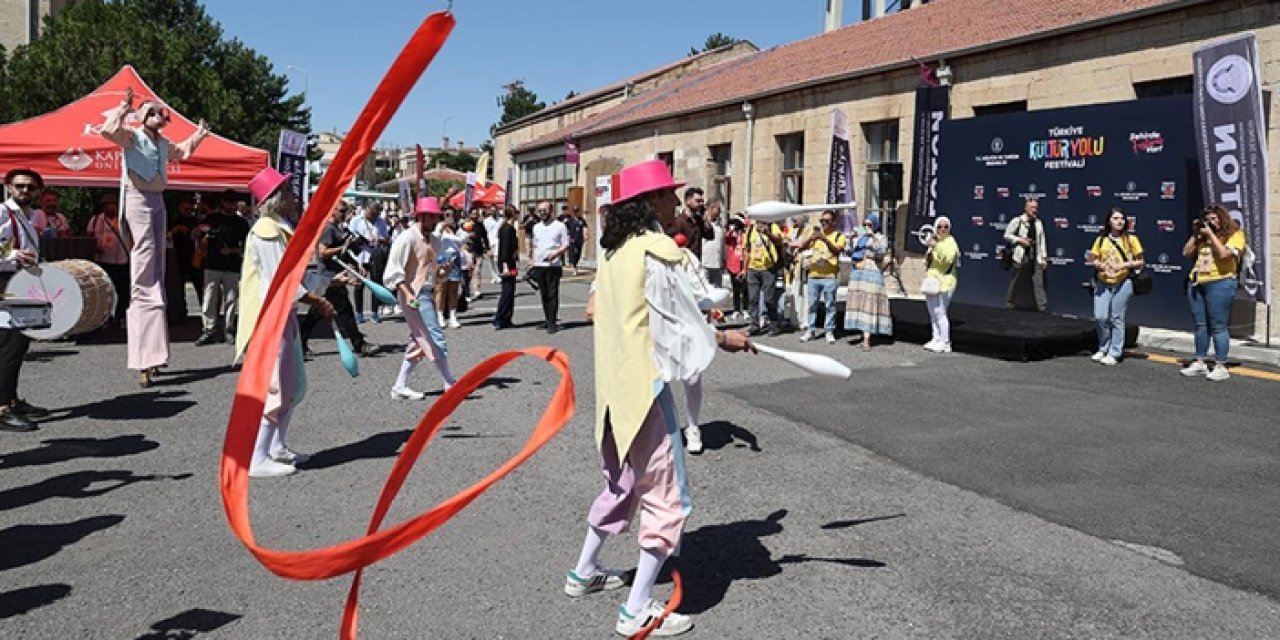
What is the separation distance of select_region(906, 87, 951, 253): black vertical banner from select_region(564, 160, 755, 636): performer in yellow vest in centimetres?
1516

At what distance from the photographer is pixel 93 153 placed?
11.5 m


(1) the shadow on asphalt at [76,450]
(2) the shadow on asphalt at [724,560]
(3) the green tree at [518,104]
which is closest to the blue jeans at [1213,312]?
(2) the shadow on asphalt at [724,560]

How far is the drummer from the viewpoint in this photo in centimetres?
671

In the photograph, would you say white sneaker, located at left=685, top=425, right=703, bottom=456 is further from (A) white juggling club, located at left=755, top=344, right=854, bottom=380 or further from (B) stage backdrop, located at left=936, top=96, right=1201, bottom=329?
(B) stage backdrop, located at left=936, top=96, right=1201, bottom=329

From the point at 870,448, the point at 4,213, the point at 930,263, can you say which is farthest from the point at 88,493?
the point at 930,263

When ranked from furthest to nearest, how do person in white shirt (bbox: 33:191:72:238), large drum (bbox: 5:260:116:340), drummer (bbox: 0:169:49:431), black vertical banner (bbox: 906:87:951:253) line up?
black vertical banner (bbox: 906:87:951:253)
person in white shirt (bbox: 33:191:72:238)
large drum (bbox: 5:260:116:340)
drummer (bbox: 0:169:49:431)

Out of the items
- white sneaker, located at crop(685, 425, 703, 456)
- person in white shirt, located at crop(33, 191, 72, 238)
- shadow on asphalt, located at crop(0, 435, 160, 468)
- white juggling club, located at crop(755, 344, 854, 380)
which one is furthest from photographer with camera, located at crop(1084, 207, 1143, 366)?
person in white shirt, located at crop(33, 191, 72, 238)

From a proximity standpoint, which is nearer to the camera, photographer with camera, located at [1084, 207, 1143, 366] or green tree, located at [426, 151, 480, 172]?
photographer with camera, located at [1084, 207, 1143, 366]

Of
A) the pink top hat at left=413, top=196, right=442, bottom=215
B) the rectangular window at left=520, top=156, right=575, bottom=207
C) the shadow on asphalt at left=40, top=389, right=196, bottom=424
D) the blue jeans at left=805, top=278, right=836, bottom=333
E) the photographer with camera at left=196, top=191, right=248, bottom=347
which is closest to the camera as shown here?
the shadow on asphalt at left=40, top=389, right=196, bottom=424

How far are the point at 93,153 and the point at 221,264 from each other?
6.63 feet

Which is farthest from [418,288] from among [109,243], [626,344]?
[109,243]

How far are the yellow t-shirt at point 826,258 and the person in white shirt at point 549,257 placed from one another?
3.64 meters

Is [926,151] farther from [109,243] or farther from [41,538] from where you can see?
[41,538]

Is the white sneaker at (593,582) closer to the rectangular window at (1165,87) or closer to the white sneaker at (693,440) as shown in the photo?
the white sneaker at (693,440)
